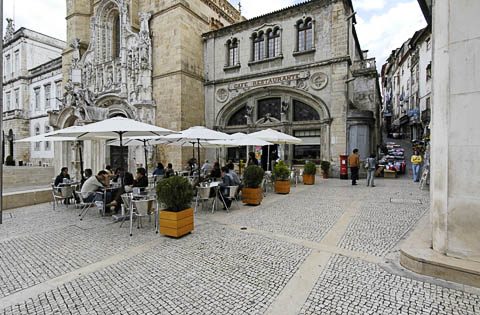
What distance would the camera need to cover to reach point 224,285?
10.5ft

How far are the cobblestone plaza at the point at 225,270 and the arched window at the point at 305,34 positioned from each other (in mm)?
13258

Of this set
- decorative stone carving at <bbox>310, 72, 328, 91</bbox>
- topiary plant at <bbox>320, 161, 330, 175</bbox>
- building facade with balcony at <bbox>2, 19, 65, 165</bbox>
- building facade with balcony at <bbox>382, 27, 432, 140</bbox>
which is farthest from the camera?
building facade with balcony at <bbox>2, 19, 65, 165</bbox>

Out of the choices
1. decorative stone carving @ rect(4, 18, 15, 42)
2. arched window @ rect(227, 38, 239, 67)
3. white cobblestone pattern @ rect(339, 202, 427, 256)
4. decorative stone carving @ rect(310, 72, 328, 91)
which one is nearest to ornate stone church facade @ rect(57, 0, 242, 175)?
arched window @ rect(227, 38, 239, 67)

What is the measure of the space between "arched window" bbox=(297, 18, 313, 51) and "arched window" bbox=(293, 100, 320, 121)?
3622mm

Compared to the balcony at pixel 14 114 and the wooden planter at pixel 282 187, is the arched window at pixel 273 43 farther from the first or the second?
the balcony at pixel 14 114

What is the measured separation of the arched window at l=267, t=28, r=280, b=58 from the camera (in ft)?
56.4

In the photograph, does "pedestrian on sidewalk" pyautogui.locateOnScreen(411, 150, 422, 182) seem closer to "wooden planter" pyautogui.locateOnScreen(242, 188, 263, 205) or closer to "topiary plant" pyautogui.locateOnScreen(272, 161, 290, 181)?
"topiary plant" pyautogui.locateOnScreen(272, 161, 290, 181)

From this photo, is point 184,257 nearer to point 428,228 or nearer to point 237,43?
point 428,228

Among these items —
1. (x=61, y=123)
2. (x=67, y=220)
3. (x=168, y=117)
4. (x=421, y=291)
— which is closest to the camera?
(x=421, y=291)

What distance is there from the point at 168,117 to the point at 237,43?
782cm

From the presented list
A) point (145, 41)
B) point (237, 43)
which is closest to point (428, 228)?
point (237, 43)

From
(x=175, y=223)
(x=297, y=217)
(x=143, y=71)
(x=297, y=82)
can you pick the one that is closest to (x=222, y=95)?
(x=297, y=82)

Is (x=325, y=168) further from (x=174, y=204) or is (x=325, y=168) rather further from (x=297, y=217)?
(x=174, y=204)

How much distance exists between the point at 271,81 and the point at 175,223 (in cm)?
1448
